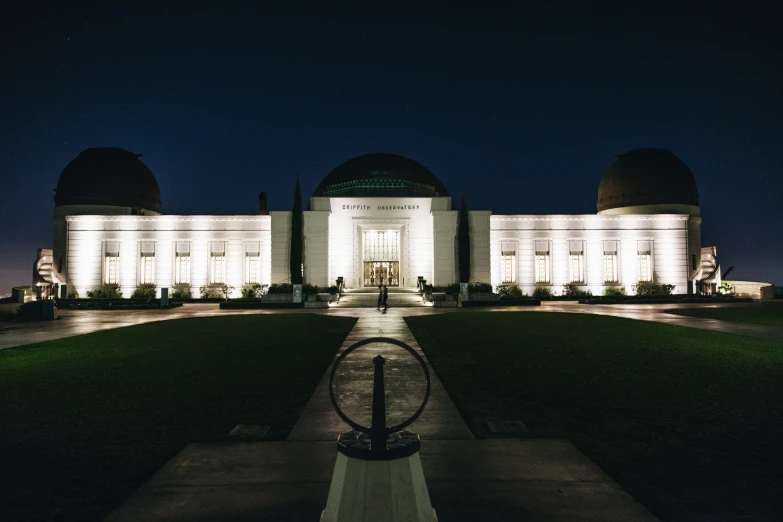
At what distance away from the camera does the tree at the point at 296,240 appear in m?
36.4

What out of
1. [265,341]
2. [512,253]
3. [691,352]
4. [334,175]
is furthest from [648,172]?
[265,341]

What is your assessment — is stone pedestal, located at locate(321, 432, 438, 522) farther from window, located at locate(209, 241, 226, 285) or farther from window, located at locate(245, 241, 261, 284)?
window, located at locate(209, 241, 226, 285)

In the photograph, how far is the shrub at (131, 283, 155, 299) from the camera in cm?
3812

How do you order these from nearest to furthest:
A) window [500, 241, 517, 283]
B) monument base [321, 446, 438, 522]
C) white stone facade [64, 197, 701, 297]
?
monument base [321, 446, 438, 522] → white stone facade [64, 197, 701, 297] → window [500, 241, 517, 283]

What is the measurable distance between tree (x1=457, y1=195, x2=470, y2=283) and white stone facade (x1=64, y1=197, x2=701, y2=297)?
2.59 meters

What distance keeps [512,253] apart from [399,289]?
10.2 meters

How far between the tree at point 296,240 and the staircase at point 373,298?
3791 millimetres

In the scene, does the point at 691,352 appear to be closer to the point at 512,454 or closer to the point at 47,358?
the point at 512,454

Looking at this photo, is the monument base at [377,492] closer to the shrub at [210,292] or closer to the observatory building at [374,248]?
the observatory building at [374,248]

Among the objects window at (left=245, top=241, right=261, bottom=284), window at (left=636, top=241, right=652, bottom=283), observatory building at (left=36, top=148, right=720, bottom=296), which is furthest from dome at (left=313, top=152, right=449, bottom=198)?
window at (left=636, top=241, right=652, bottom=283)

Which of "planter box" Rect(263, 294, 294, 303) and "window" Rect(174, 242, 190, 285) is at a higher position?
"window" Rect(174, 242, 190, 285)

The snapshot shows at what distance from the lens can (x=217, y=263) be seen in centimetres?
4134

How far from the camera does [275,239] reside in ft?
134

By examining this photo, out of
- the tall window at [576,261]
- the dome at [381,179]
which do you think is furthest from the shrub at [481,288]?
the dome at [381,179]
